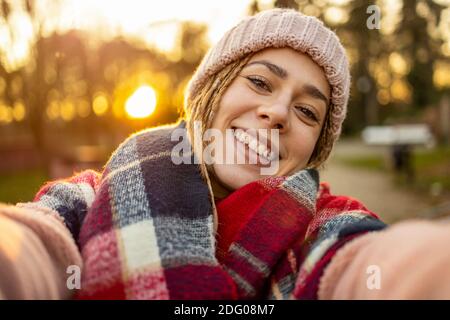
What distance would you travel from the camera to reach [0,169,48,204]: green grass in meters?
11.7

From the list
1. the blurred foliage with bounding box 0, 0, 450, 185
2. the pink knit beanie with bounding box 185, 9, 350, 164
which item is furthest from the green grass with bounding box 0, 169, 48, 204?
the pink knit beanie with bounding box 185, 9, 350, 164

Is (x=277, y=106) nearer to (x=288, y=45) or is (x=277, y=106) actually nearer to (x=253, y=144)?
(x=253, y=144)

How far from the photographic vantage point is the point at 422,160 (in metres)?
16.1

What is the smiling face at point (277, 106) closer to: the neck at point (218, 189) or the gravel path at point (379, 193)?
the neck at point (218, 189)

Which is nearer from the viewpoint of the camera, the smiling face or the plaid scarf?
the plaid scarf

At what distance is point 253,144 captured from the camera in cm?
178

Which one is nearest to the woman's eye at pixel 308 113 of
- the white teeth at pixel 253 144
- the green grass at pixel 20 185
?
the white teeth at pixel 253 144

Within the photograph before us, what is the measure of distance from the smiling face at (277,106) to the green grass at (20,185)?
9.04m

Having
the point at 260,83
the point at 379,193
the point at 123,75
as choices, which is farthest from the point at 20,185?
the point at 123,75

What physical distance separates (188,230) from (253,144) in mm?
448

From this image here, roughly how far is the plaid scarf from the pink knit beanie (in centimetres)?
43

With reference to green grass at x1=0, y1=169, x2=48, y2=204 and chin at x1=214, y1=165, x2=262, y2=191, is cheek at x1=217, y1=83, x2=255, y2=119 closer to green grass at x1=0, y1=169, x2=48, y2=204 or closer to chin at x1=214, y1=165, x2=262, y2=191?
chin at x1=214, y1=165, x2=262, y2=191

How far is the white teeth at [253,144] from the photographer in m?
1.78
